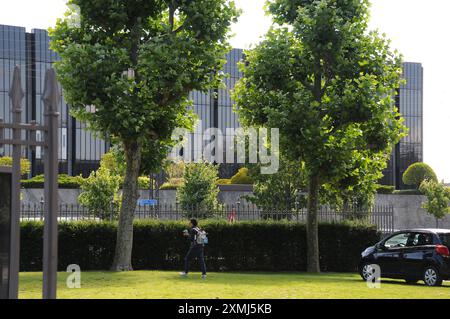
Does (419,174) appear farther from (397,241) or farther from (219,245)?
(397,241)

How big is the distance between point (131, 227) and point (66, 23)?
20.4ft

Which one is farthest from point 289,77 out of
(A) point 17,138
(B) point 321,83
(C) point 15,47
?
(C) point 15,47

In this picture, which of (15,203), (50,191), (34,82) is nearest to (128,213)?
(15,203)

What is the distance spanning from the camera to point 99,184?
42.3 meters

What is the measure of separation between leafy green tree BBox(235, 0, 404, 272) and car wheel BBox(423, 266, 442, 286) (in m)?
4.45

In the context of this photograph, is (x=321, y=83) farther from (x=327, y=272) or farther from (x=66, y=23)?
(x=66, y=23)

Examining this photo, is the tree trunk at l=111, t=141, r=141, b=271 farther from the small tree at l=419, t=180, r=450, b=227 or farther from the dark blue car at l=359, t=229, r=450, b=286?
the small tree at l=419, t=180, r=450, b=227

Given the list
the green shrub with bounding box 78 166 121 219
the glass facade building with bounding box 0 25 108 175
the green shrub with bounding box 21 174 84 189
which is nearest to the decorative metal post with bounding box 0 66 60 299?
the green shrub with bounding box 78 166 121 219

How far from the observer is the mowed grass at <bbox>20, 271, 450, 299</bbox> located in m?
14.5

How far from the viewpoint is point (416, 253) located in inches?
789

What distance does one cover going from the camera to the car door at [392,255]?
2042 centimetres

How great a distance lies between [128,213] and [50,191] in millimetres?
14413

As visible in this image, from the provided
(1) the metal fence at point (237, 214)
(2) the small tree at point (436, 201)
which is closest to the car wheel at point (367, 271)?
(1) the metal fence at point (237, 214)

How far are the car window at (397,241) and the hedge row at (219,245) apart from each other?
402 cm
